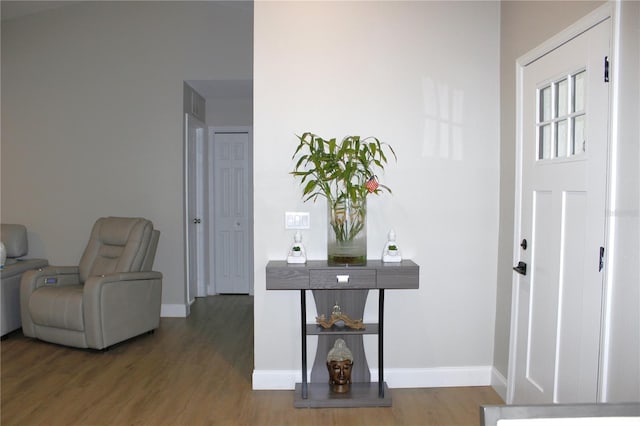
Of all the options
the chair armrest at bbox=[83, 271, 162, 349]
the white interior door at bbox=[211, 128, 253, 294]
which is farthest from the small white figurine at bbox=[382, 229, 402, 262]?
the white interior door at bbox=[211, 128, 253, 294]

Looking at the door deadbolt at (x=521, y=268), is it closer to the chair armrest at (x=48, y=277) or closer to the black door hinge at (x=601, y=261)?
the black door hinge at (x=601, y=261)

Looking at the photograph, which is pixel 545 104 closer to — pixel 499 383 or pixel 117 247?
pixel 499 383

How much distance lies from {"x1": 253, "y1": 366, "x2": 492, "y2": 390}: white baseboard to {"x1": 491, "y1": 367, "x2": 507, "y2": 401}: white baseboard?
0.04 m

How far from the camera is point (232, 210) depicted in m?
6.29

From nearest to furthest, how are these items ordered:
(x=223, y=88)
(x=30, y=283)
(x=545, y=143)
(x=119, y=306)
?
(x=545, y=143) → (x=119, y=306) → (x=30, y=283) → (x=223, y=88)

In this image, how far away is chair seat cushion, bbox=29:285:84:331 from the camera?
3992mm

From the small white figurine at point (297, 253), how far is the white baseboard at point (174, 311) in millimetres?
2563

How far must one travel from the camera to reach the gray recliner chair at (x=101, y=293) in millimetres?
3990

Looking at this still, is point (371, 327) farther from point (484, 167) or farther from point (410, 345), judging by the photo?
point (484, 167)

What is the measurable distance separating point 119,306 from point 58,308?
45 cm

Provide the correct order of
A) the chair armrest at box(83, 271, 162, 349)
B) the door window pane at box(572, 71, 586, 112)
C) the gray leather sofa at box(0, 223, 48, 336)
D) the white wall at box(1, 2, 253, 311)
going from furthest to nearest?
1. the white wall at box(1, 2, 253, 311)
2. the gray leather sofa at box(0, 223, 48, 336)
3. the chair armrest at box(83, 271, 162, 349)
4. the door window pane at box(572, 71, 586, 112)

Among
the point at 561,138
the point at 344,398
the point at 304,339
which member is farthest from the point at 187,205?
the point at 561,138

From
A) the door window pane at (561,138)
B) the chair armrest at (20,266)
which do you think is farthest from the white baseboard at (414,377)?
the chair armrest at (20,266)

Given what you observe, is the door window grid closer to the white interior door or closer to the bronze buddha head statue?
the bronze buddha head statue
